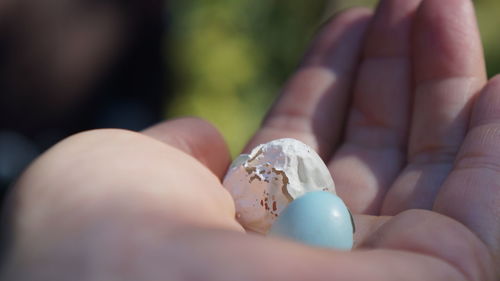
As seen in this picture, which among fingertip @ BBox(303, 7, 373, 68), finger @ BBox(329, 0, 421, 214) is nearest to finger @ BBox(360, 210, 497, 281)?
finger @ BBox(329, 0, 421, 214)

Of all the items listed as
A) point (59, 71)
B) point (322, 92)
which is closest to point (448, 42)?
point (322, 92)

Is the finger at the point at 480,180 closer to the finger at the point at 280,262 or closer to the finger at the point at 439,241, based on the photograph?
the finger at the point at 439,241

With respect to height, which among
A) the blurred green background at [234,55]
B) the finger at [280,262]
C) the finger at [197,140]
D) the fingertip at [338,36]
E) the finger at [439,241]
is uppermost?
the fingertip at [338,36]

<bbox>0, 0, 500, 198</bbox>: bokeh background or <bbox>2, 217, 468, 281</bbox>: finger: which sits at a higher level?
<bbox>2, 217, 468, 281</bbox>: finger

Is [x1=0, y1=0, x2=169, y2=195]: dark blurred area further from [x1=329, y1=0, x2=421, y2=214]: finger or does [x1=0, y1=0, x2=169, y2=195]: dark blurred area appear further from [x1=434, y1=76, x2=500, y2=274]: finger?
[x1=434, y1=76, x2=500, y2=274]: finger

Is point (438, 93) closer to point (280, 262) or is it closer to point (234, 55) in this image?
point (280, 262)

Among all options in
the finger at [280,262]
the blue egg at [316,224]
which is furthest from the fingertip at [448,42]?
the finger at [280,262]
